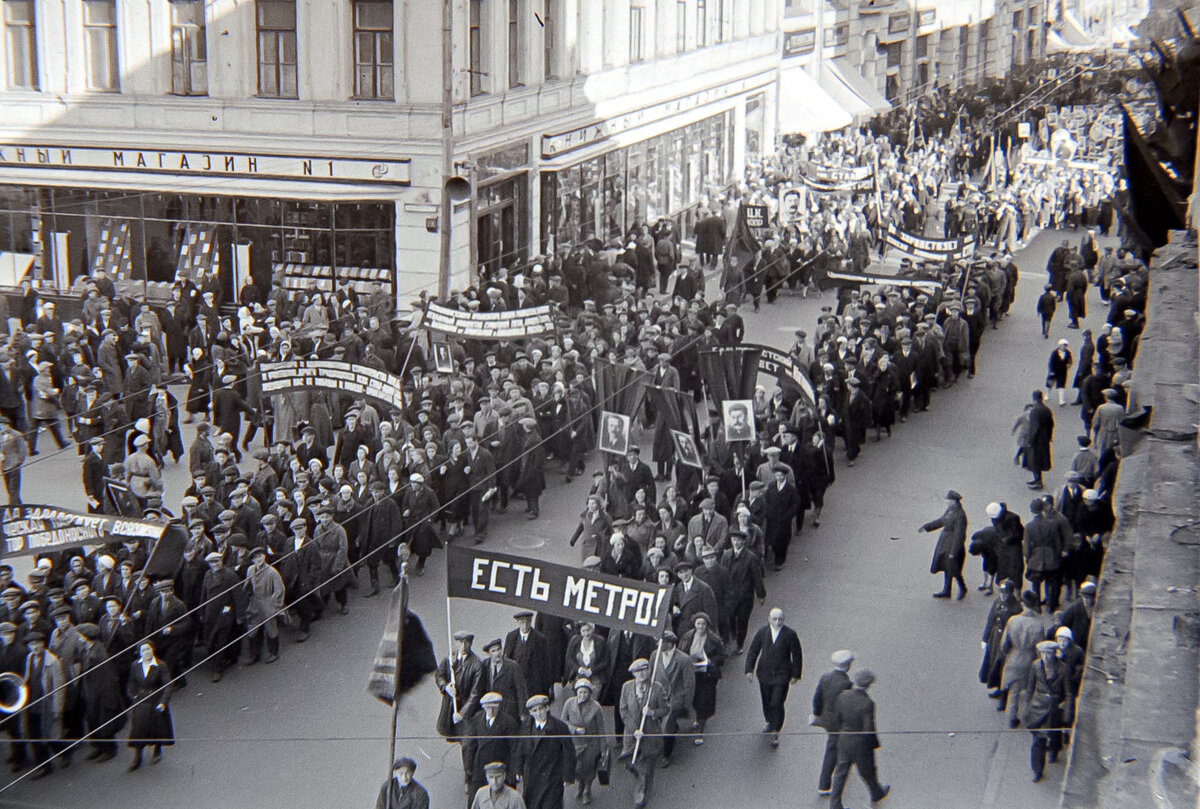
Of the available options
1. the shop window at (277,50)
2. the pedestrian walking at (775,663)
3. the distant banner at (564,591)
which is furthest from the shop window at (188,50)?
the pedestrian walking at (775,663)

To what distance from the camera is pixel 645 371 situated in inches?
813

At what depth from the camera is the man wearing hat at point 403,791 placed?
415 inches

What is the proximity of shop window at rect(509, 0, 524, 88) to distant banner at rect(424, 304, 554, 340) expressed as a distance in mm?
12121

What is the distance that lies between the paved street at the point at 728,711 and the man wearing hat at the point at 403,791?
1.37 metres

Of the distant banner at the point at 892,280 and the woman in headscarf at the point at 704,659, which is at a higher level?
the distant banner at the point at 892,280

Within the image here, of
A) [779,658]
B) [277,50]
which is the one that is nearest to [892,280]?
[277,50]

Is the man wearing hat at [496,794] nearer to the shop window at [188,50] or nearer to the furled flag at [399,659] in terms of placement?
the furled flag at [399,659]

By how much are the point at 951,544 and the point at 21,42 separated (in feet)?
66.0

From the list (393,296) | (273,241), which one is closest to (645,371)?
(393,296)

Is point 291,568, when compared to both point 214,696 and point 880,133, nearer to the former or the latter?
point 214,696

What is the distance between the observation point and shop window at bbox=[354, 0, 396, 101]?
2695cm

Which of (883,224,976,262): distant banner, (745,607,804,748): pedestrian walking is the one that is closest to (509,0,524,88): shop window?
(883,224,976,262): distant banner

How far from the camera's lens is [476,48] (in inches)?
1141

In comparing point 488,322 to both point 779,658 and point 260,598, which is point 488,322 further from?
point 779,658
